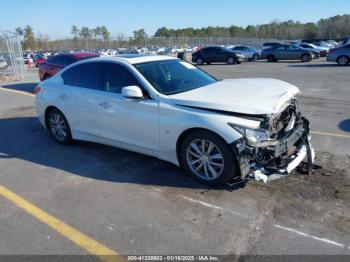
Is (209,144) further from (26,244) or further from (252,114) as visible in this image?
Result: (26,244)

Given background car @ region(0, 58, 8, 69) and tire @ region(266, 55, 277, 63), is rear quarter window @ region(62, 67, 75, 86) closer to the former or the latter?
background car @ region(0, 58, 8, 69)

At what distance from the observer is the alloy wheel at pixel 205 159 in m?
4.42

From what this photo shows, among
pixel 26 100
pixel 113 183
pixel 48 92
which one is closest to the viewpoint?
pixel 113 183

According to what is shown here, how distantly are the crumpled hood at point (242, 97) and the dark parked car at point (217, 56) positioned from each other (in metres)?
23.9

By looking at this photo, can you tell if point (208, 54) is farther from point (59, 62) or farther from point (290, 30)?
point (290, 30)

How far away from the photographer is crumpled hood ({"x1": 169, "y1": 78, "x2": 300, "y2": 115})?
167 inches

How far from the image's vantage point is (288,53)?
28.1 metres

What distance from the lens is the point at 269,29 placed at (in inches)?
4491

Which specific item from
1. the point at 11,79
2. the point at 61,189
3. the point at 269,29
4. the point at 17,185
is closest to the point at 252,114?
the point at 61,189

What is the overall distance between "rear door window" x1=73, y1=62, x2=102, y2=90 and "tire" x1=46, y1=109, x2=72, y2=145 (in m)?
0.77

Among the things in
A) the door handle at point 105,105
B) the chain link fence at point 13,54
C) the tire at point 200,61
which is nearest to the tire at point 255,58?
the tire at point 200,61

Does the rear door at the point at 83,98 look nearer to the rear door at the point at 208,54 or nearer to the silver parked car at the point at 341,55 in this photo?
the silver parked car at the point at 341,55

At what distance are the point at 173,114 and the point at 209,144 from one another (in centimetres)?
62

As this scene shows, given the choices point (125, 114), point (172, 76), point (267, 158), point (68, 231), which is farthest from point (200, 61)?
point (68, 231)
